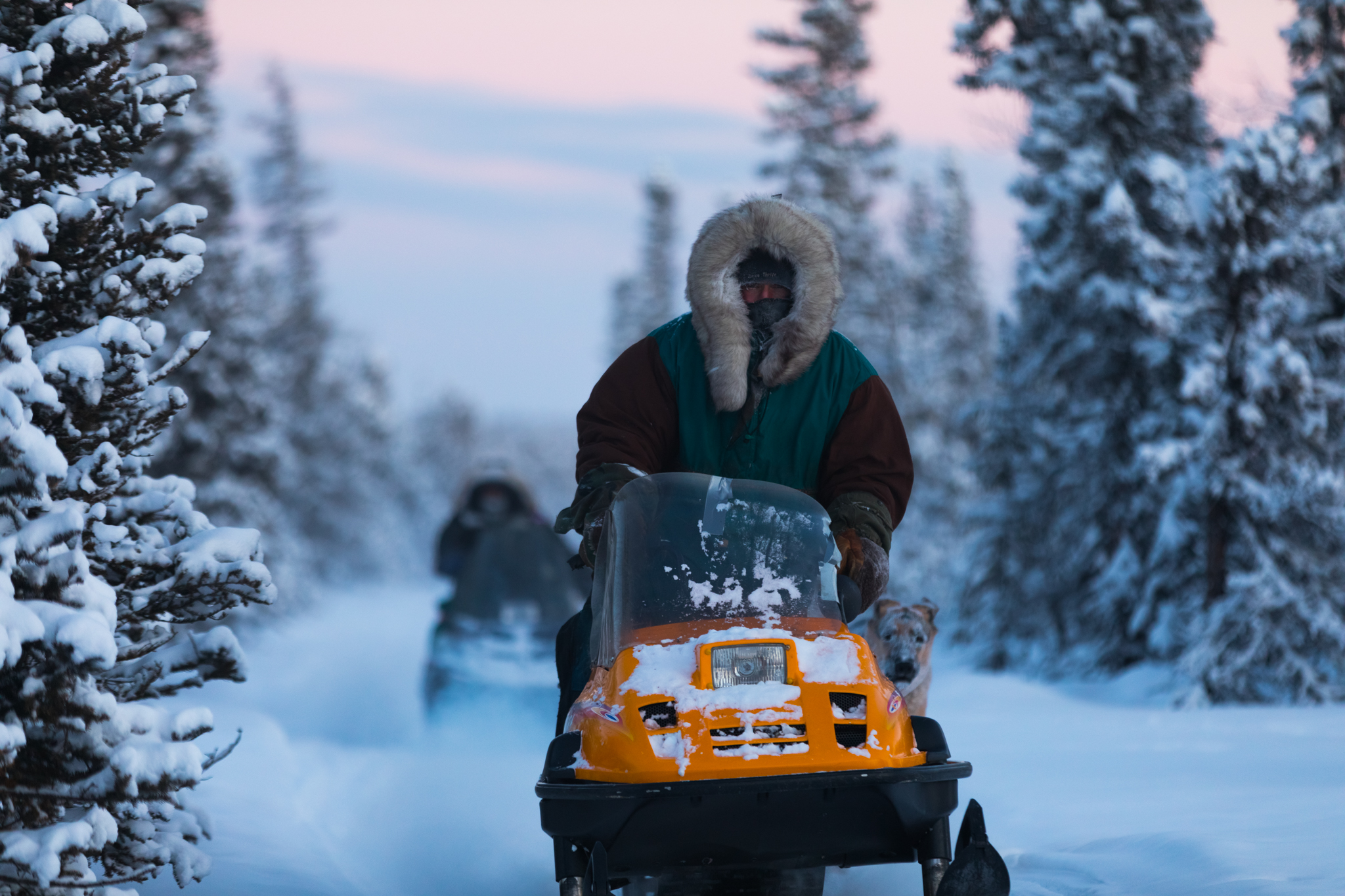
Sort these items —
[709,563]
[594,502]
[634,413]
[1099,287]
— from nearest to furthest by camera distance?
1. [709,563]
2. [594,502]
3. [634,413]
4. [1099,287]

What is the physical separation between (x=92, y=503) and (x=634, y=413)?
2.02m

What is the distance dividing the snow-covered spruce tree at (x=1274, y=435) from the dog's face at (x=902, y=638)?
22.1ft

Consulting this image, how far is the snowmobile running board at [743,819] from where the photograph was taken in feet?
12.4

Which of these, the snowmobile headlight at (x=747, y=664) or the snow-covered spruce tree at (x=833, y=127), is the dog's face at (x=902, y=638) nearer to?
the snowmobile headlight at (x=747, y=664)

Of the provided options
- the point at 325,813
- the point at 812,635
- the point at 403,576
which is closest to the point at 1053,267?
the point at 325,813

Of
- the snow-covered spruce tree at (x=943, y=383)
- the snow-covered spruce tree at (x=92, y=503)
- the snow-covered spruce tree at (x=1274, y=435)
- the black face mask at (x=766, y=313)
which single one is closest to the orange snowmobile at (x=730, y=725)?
the black face mask at (x=766, y=313)

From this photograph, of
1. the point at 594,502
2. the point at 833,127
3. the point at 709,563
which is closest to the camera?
the point at 709,563

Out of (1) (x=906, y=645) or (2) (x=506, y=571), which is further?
(2) (x=506, y=571)

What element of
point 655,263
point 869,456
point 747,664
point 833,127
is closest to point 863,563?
point 869,456

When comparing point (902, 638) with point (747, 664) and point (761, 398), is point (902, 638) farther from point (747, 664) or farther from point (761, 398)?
point (747, 664)

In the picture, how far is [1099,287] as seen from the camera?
45.5ft

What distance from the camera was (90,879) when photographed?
4.17 metres

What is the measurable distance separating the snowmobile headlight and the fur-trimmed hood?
111 cm

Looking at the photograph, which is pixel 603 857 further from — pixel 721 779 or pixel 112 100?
pixel 112 100
